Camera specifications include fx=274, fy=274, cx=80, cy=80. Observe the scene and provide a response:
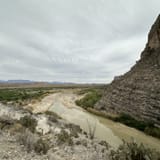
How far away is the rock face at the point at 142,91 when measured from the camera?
101ft

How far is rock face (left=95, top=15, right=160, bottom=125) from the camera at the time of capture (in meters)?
30.7

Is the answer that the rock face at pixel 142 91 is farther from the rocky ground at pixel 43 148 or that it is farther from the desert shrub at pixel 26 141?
the desert shrub at pixel 26 141

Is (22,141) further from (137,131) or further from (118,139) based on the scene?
(137,131)

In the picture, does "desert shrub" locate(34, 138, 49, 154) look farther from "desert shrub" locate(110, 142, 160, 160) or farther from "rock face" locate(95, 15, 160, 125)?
"rock face" locate(95, 15, 160, 125)

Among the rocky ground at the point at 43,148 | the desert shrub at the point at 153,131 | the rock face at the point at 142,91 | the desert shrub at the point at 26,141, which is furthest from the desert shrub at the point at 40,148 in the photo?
the rock face at the point at 142,91

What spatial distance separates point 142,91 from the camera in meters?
34.4

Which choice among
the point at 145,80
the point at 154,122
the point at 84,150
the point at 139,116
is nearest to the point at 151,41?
the point at 145,80

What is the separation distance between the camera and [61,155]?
1392cm

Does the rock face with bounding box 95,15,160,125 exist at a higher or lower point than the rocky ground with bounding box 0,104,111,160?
higher

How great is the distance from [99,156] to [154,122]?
14511mm

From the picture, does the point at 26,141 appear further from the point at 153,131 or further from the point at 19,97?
the point at 19,97

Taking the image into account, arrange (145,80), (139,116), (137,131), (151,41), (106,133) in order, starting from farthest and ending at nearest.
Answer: (151,41) < (145,80) < (139,116) < (137,131) < (106,133)

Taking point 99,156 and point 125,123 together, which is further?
point 125,123

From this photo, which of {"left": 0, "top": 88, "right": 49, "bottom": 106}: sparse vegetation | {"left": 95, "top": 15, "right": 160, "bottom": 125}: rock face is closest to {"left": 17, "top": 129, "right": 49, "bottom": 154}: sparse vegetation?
{"left": 95, "top": 15, "right": 160, "bottom": 125}: rock face
